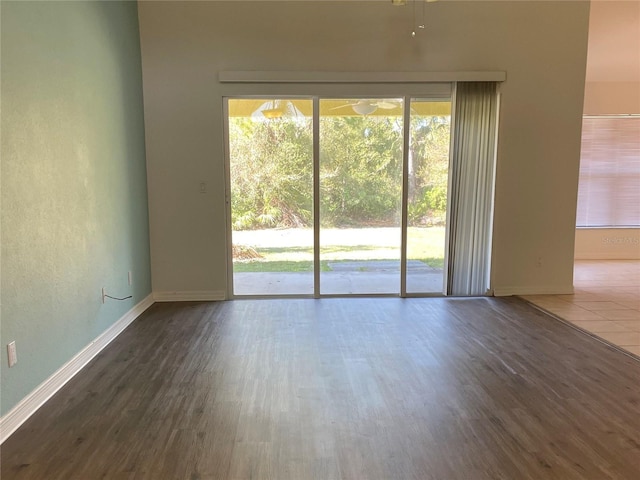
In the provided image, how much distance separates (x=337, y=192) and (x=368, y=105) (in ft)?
3.20

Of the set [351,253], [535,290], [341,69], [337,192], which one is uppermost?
[341,69]

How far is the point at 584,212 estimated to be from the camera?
6.92m

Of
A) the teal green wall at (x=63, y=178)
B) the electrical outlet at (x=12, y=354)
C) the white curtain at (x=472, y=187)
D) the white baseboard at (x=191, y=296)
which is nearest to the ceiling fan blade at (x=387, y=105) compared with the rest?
the white curtain at (x=472, y=187)

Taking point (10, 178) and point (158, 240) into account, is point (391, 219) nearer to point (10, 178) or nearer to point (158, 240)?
point (158, 240)

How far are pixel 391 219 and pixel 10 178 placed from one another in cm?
342

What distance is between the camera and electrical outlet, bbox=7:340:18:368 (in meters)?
2.12

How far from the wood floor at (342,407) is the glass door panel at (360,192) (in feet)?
3.45

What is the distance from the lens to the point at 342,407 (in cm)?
235

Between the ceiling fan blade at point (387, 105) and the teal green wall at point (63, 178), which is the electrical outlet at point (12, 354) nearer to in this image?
the teal green wall at point (63, 178)

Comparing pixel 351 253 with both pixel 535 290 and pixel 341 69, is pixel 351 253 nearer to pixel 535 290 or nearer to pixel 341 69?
pixel 341 69

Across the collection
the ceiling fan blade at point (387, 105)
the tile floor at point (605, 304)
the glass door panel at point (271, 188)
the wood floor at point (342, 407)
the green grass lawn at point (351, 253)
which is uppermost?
the ceiling fan blade at point (387, 105)

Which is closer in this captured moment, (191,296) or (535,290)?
(191,296)

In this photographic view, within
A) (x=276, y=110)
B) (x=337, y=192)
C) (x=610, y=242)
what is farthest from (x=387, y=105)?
(x=610, y=242)

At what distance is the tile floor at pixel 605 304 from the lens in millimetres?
3496
